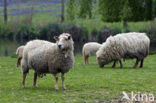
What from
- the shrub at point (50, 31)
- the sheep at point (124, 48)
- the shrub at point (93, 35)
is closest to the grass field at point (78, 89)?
the sheep at point (124, 48)

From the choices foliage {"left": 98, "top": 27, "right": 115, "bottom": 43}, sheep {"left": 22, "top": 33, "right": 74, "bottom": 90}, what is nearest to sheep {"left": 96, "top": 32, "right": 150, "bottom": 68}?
sheep {"left": 22, "top": 33, "right": 74, "bottom": 90}

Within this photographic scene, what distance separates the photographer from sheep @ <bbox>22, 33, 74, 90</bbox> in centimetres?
1105

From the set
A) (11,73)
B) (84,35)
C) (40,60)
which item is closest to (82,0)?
(84,35)

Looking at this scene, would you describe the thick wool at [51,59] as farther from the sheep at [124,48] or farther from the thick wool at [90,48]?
the thick wool at [90,48]

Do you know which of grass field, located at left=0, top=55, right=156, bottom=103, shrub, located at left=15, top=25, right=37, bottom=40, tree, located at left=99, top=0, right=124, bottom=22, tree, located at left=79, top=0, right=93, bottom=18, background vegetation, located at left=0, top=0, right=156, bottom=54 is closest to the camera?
grass field, located at left=0, top=55, right=156, bottom=103

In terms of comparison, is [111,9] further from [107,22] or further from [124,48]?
[124,48]

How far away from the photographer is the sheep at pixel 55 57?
11047 mm

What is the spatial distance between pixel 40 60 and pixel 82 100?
2549 millimetres

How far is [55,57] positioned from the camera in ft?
36.6

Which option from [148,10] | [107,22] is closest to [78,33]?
[107,22]

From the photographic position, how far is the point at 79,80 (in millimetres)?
13336

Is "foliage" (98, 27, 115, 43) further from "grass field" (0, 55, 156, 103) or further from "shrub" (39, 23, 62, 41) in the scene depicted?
"grass field" (0, 55, 156, 103)

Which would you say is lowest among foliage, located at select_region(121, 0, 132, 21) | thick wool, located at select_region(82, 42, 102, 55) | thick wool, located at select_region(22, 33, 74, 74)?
thick wool, located at select_region(82, 42, 102, 55)

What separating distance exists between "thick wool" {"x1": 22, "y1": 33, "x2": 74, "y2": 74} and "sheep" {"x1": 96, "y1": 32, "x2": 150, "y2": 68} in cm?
733
